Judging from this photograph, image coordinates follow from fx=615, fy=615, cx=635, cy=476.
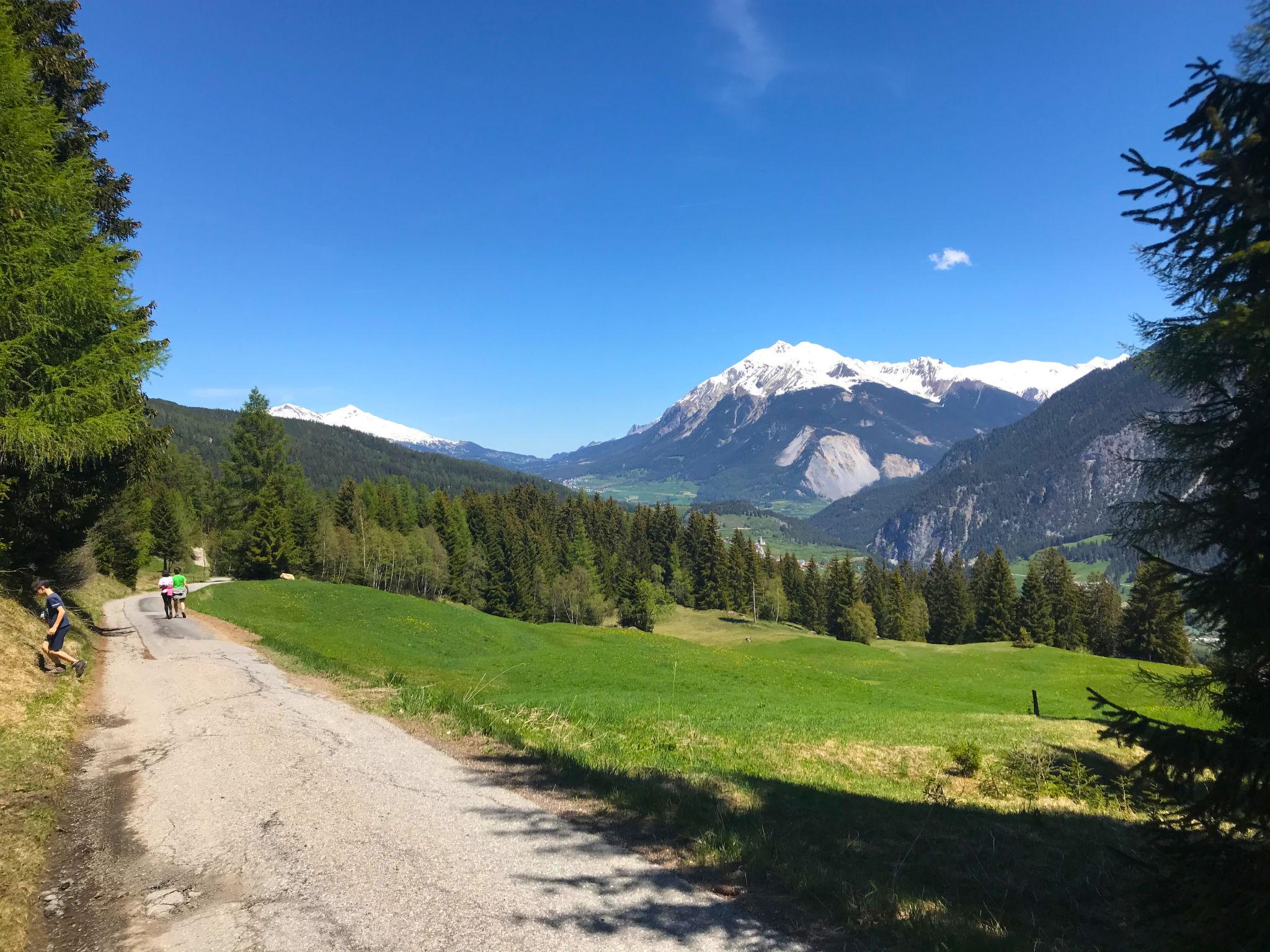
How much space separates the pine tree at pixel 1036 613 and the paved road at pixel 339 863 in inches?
3768

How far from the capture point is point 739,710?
24.0 metres

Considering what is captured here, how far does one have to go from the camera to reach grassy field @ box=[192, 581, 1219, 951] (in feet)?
21.0

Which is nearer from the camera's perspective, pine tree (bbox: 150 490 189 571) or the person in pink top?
the person in pink top

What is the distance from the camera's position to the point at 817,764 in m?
16.1

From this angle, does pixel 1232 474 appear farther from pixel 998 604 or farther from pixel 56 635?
pixel 998 604

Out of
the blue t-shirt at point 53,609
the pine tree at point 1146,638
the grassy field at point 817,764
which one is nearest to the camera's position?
the grassy field at point 817,764

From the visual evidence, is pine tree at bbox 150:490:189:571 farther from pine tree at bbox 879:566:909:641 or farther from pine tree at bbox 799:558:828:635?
pine tree at bbox 879:566:909:641

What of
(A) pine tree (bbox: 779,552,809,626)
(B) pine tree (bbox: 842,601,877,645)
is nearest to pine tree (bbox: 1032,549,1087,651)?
(B) pine tree (bbox: 842,601,877,645)

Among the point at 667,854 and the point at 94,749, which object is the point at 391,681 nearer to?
the point at 94,749

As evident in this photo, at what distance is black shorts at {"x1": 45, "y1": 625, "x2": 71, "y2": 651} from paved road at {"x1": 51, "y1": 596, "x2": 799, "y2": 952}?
214 inches

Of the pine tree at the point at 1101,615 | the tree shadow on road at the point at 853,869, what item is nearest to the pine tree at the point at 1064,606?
the pine tree at the point at 1101,615

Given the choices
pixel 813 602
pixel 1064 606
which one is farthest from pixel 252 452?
pixel 1064 606

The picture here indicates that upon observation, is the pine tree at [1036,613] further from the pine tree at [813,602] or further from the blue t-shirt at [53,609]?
the blue t-shirt at [53,609]

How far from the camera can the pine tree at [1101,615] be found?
280 feet
